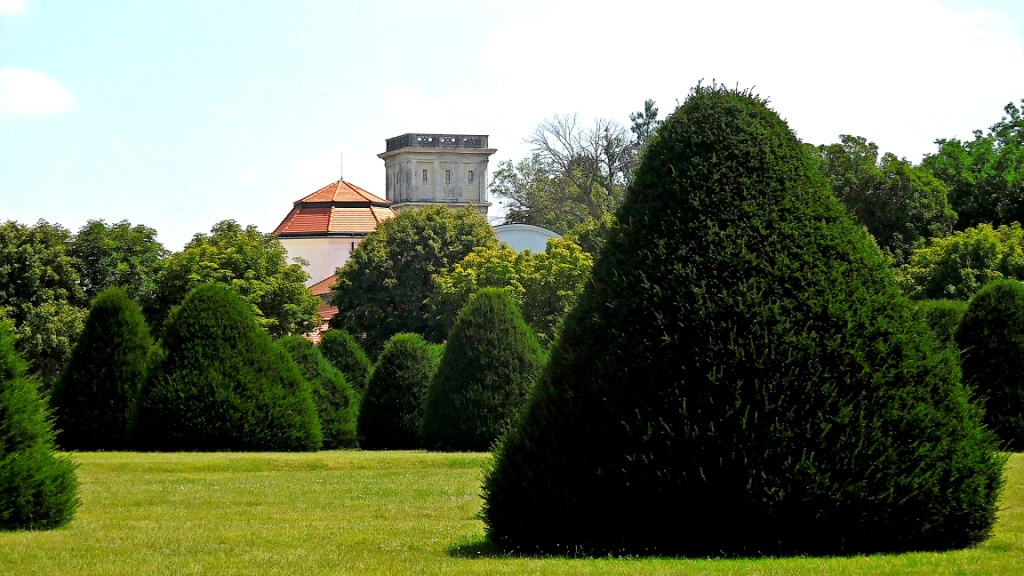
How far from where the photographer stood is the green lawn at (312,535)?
31.9 ft

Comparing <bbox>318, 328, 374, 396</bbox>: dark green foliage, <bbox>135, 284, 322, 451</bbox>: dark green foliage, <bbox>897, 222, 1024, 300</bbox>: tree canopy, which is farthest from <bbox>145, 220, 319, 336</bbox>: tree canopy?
<bbox>135, 284, 322, 451</bbox>: dark green foliage

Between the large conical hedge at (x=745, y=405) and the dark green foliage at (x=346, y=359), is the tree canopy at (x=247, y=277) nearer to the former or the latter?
the dark green foliage at (x=346, y=359)

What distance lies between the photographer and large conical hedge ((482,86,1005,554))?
33.6ft

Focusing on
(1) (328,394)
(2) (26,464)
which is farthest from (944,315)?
(2) (26,464)

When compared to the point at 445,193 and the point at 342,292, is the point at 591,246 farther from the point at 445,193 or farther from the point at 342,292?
the point at 445,193

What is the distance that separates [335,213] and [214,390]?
100112mm

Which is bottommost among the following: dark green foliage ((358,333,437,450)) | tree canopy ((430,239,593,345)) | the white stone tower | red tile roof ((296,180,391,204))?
dark green foliage ((358,333,437,450))

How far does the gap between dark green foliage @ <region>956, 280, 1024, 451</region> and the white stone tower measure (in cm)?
13004

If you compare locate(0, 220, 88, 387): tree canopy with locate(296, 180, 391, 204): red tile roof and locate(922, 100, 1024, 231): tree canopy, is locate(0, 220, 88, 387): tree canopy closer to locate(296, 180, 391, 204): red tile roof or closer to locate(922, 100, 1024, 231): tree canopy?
locate(922, 100, 1024, 231): tree canopy

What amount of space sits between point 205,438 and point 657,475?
18462 millimetres

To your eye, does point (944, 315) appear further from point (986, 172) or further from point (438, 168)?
point (438, 168)

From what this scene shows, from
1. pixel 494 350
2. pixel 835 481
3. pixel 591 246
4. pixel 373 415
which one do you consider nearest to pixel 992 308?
pixel 494 350

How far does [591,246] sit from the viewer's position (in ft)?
247

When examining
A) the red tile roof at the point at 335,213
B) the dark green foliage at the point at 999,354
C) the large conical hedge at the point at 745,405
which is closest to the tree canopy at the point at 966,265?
the dark green foliage at the point at 999,354
